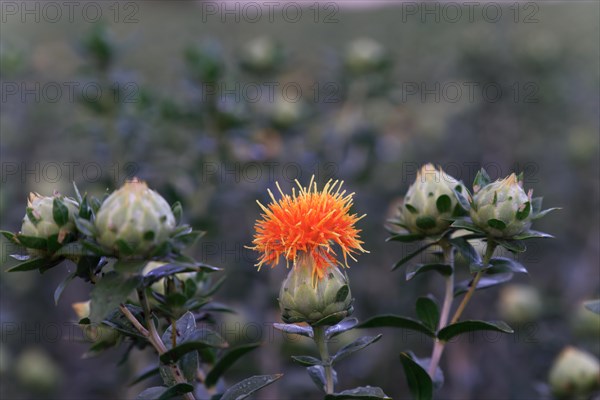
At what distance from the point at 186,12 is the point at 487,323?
38.6ft

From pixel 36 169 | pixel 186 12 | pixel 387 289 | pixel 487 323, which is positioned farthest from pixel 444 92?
pixel 186 12

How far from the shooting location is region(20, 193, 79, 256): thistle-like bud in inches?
66.2

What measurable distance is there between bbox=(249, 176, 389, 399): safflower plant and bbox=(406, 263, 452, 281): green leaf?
21cm

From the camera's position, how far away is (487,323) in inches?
71.9

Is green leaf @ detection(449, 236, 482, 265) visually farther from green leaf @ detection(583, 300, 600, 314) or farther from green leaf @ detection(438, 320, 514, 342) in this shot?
green leaf @ detection(583, 300, 600, 314)

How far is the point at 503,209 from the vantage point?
187 cm

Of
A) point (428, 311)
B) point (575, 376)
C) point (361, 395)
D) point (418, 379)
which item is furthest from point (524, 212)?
point (575, 376)

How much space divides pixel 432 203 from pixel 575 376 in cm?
125

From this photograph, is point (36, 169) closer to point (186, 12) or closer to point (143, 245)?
point (143, 245)

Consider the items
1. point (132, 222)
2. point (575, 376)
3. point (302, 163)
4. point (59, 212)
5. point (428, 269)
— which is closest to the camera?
point (132, 222)

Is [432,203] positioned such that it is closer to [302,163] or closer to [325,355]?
[325,355]

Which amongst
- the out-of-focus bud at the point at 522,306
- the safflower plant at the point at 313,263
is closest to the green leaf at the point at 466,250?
the safflower plant at the point at 313,263

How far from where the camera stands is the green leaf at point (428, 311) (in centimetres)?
207

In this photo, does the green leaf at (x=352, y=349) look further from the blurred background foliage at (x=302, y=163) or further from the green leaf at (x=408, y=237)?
the blurred background foliage at (x=302, y=163)
